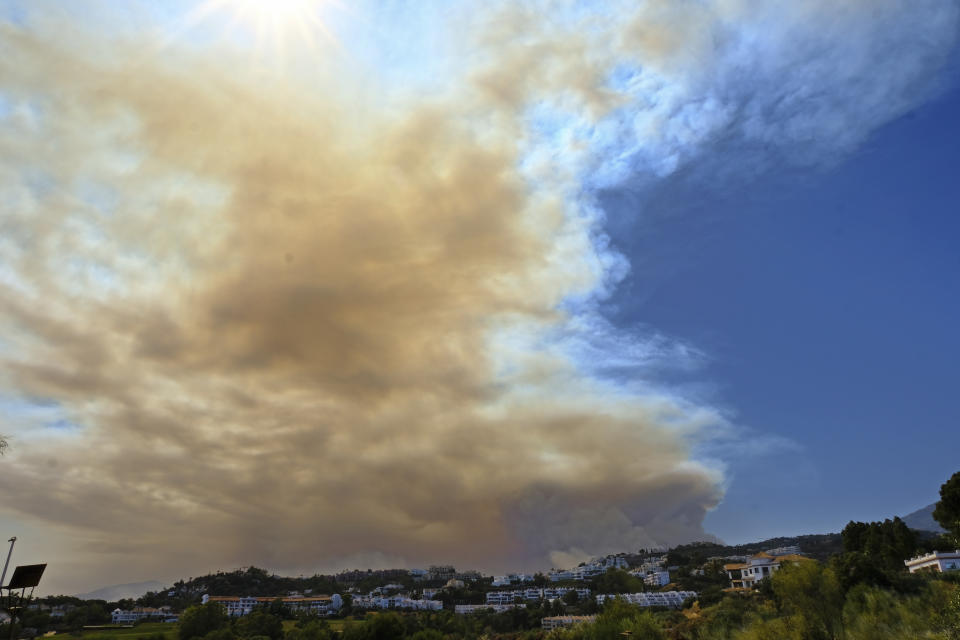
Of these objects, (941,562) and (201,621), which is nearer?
(941,562)

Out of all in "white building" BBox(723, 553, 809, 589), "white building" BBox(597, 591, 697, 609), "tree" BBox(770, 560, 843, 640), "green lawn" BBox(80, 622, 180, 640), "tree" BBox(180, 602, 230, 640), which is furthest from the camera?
"white building" BBox(597, 591, 697, 609)

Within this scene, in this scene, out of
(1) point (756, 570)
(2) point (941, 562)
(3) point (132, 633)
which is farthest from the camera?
(1) point (756, 570)

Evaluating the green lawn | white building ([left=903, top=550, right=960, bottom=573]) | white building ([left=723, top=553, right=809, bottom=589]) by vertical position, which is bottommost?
the green lawn

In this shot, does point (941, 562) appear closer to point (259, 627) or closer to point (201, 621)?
point (259, 627)

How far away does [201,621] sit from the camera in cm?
13162

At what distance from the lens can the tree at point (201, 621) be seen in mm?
127688

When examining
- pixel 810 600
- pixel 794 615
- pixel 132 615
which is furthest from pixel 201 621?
pixel 810 600

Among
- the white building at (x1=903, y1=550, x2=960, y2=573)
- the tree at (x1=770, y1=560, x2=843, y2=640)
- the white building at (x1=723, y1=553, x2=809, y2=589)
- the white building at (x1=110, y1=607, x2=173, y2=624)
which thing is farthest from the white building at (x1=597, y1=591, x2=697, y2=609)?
the white building at (x1=110, y1=607, x2=173, y2=624)

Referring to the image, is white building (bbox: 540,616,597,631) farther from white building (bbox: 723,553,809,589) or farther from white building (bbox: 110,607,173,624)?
white building (bbox: 110,607,173,624)

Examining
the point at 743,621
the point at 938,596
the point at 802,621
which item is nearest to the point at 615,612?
the point at 743,621

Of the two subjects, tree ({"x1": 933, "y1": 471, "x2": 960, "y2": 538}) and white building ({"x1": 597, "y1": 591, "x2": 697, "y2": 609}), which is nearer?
tree ({"x1": 933, "y1": 471, "x2": 960, "y2": 538})

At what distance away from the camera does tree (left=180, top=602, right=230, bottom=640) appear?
12769 centimetres

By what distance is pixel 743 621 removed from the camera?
245 ft

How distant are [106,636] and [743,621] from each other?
122 m
